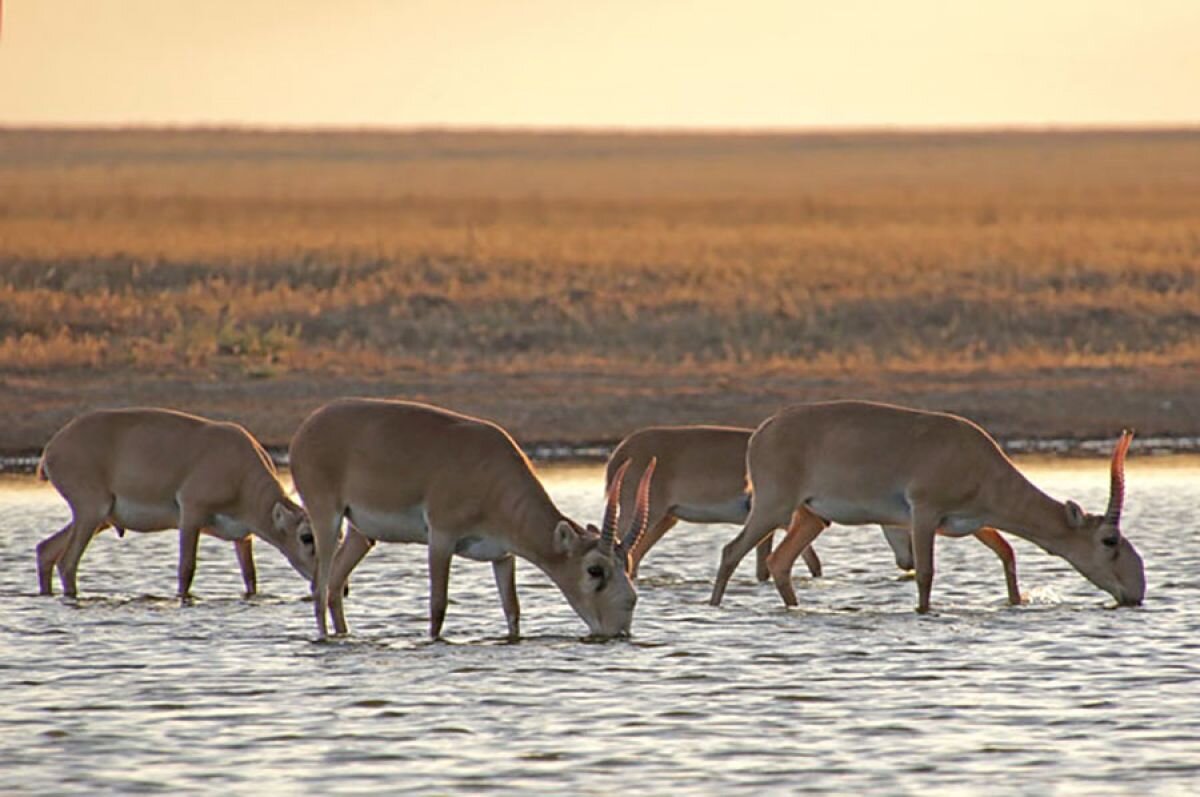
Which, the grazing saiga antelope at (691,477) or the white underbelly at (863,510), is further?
the grazing saiga antelope at (691,477)

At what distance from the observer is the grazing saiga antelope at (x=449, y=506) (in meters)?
15.1

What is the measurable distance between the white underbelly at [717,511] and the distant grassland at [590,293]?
12.6 metres

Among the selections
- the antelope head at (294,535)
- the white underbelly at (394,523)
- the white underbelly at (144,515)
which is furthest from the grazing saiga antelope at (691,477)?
the white underbelly at (394,523)

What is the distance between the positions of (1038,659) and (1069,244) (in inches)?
1592

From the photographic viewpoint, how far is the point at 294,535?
55.5ft

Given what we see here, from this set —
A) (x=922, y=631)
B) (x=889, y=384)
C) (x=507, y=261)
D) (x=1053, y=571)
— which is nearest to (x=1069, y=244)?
(x=507, y=261)

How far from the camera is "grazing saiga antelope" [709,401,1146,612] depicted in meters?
16.7

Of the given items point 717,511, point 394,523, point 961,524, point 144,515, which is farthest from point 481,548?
point 717,511

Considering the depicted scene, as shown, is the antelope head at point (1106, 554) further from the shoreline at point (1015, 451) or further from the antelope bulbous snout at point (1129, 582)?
the shoreline at point (1015, 451)

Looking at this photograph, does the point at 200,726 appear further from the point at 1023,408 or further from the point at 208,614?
the point at 1023,408

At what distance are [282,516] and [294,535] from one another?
15cm

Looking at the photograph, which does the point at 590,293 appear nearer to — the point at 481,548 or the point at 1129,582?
the point at 1129,582

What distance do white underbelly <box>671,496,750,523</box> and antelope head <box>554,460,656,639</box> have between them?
3.27 metres

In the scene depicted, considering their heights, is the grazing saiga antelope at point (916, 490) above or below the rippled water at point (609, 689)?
above
